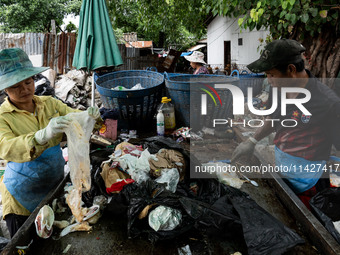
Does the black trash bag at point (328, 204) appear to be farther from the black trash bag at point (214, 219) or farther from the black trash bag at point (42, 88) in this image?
the black trash bag at point (42, 88)

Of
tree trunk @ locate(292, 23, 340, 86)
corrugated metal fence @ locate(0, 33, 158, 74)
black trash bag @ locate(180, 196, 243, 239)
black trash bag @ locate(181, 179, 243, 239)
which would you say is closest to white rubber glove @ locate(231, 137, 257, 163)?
black trash bag @ locate(181, 179, 243, 239)

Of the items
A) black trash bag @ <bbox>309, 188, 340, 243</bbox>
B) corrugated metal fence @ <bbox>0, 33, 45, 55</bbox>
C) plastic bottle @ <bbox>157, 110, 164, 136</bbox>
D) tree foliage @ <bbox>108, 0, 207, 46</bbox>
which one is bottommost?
black trash bag @ <bbox>309, 188, 340, 243</bbox>

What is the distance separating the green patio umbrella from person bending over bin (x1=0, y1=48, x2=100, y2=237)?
1.76 metres

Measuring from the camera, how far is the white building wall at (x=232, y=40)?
33.3ft

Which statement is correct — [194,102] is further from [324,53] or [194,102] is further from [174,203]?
[324,53]

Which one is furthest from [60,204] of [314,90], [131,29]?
[131,29]

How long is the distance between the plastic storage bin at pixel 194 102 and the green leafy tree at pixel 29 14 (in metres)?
19.9

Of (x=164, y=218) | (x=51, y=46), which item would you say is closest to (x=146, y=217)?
(x=164, y=218)

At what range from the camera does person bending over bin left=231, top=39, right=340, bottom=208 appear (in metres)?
2.08

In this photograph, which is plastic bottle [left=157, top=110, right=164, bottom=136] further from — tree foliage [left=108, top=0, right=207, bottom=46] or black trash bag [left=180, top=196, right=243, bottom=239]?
tree foliage [left=108, top=0, right=207, bottom=46]

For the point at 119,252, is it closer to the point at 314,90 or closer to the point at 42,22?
the point at 314,90

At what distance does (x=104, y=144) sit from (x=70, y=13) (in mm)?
22766

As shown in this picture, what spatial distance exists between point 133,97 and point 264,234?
254 centimetres

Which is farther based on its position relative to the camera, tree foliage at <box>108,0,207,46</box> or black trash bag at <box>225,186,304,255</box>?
tree foliage at <box>108,0,207,46</box>
